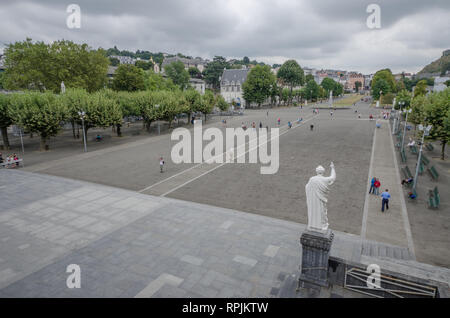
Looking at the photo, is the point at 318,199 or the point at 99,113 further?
the point at 99,113

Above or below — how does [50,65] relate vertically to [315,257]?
above

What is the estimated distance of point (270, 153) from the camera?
90.6 feet

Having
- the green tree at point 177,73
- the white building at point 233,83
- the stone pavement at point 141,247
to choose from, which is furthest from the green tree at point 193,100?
the white building at point 233,83

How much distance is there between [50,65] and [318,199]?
1821 inches

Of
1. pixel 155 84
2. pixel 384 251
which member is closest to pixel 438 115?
pixel 384 251

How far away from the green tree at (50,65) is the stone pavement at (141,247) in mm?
31327

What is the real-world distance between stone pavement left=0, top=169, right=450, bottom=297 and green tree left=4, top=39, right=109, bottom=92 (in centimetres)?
3133

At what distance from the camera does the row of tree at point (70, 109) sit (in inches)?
1025

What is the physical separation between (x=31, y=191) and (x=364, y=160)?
26058mm

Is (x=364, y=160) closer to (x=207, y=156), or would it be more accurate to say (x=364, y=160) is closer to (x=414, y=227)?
(x=414, y=227)

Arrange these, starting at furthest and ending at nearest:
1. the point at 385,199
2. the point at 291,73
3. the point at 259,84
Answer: the point at 291,73 → the point at 259,84 → the point at 385,199

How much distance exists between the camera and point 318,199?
7.55 metres

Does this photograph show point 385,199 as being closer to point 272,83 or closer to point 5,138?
point 5,138
